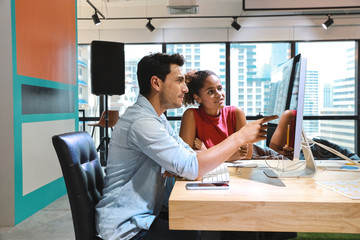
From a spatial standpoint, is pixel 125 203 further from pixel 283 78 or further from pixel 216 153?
pixel 283 78

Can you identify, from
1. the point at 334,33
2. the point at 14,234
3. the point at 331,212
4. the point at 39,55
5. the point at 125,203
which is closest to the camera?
the point at 331,212

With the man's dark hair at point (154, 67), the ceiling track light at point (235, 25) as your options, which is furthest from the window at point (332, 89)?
the man's dark hair at point (154, 67)

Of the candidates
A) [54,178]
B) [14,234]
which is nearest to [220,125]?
[14,234]

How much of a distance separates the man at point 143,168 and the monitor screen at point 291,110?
7cm

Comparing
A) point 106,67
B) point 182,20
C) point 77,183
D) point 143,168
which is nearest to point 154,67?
point 143,168

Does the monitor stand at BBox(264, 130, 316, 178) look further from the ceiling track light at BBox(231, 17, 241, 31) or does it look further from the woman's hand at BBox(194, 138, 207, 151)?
the ceiling track light at BBox(231, 17, 241, 31)

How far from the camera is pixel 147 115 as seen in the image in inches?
49.6

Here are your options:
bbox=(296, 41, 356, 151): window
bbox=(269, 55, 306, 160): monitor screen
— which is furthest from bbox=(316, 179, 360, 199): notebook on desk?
bbox=(296, 41, 356, 151): window

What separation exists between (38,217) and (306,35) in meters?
5.88

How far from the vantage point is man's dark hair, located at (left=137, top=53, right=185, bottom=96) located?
4.71 feet

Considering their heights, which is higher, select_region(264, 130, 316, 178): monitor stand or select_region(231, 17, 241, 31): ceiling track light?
select_region(231, 17, 241, 31): ceiling track light

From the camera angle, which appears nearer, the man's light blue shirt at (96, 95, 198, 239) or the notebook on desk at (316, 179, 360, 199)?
the notebook on desk at (316, 179, 360, 199)

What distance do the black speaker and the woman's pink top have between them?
104 inches

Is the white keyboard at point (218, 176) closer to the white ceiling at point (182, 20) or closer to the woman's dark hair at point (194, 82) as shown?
the woman's dark hair at point (194, 82)
